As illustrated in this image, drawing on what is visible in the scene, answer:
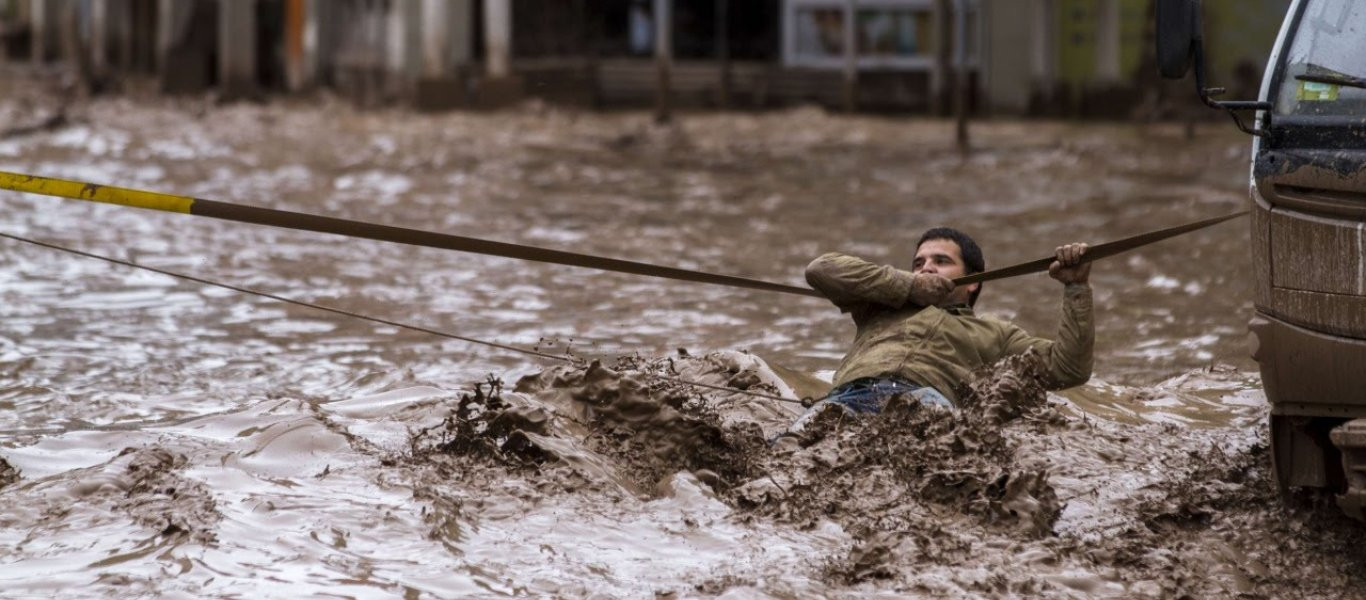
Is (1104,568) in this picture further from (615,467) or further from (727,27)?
(727,27)

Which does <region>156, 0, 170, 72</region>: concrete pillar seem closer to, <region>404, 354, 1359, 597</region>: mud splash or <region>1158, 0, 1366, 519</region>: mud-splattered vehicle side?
<region>404, 354, 1359, 597</region>: mud splash

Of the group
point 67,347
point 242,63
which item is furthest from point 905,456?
point 242,63

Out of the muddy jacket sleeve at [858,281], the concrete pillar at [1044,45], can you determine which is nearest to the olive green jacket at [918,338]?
the muddy jacket sleeve at [858,281]

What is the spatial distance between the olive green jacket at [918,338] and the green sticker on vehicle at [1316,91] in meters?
1.44

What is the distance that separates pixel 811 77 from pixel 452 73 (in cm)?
536

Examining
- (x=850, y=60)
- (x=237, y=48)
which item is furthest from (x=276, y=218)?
(x=237, y=48)

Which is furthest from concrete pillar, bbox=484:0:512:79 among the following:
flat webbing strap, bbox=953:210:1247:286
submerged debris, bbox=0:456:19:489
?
submerged debris, bbox=0:456:19:489

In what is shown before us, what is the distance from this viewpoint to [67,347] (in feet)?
28.6

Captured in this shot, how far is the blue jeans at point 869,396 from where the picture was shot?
240 inches

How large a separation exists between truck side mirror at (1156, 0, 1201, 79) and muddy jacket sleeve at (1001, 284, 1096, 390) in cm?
142

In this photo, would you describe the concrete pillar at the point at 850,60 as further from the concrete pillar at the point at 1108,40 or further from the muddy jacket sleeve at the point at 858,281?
the muddy jacket sleeve at the point at 858,281

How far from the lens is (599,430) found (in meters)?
5.96

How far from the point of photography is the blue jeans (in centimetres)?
609

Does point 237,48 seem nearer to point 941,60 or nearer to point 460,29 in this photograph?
point 460,29
